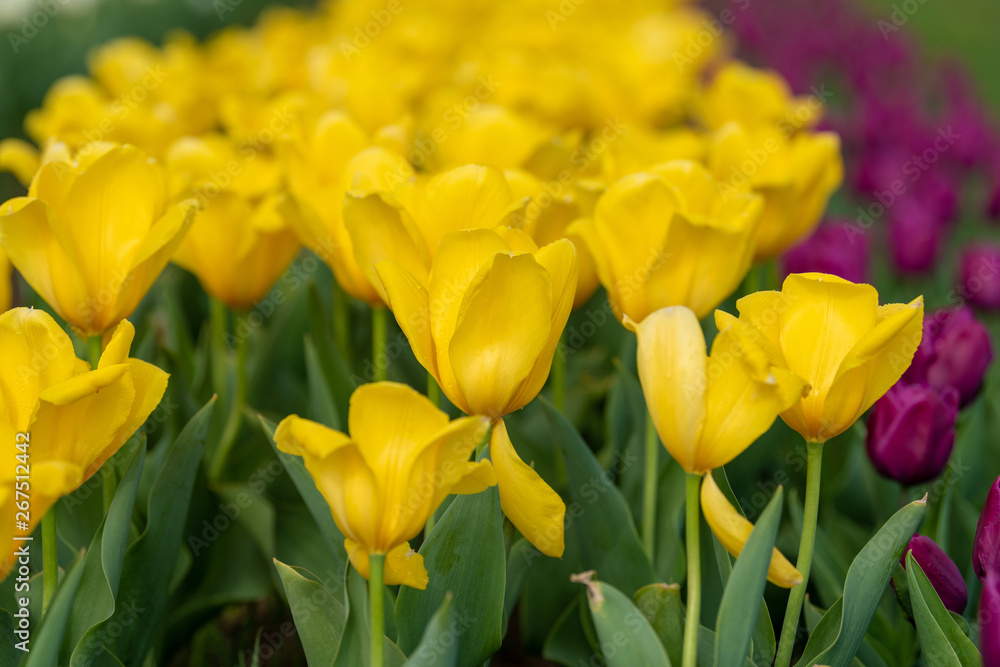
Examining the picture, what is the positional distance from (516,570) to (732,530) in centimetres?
38

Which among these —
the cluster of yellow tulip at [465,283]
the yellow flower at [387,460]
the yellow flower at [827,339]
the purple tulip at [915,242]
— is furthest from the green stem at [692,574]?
the purple tulip at [915,242]

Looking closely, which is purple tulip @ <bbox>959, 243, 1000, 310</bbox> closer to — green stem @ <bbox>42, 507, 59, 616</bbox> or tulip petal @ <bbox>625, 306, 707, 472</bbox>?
tulip petal @ <bbox>625, 306, 707, 472</bbox>

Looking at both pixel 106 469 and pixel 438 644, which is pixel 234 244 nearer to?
pixel 106 469

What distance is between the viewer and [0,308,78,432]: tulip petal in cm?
89

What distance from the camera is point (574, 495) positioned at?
3.89 feet

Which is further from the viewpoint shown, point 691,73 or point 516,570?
point 691,73

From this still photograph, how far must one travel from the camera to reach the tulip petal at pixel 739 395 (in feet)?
2.73

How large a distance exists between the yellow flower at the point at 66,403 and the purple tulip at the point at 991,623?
2.58 feet

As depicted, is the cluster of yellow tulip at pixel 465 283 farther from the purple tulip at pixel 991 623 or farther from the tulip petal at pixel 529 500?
the purple tulip at pixel 991 623

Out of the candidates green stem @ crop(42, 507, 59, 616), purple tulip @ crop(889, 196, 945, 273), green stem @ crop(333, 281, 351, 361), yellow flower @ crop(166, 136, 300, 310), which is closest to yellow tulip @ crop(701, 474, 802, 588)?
Answer: green stem @ crop(42, 507, 59, 616)

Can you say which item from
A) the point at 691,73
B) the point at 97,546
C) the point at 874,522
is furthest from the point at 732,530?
the point at 691,73

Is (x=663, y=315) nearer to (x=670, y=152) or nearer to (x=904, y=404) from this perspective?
(x=904, y=404)

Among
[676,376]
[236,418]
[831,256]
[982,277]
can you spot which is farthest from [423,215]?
[982,277]

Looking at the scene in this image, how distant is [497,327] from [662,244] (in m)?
0.33
